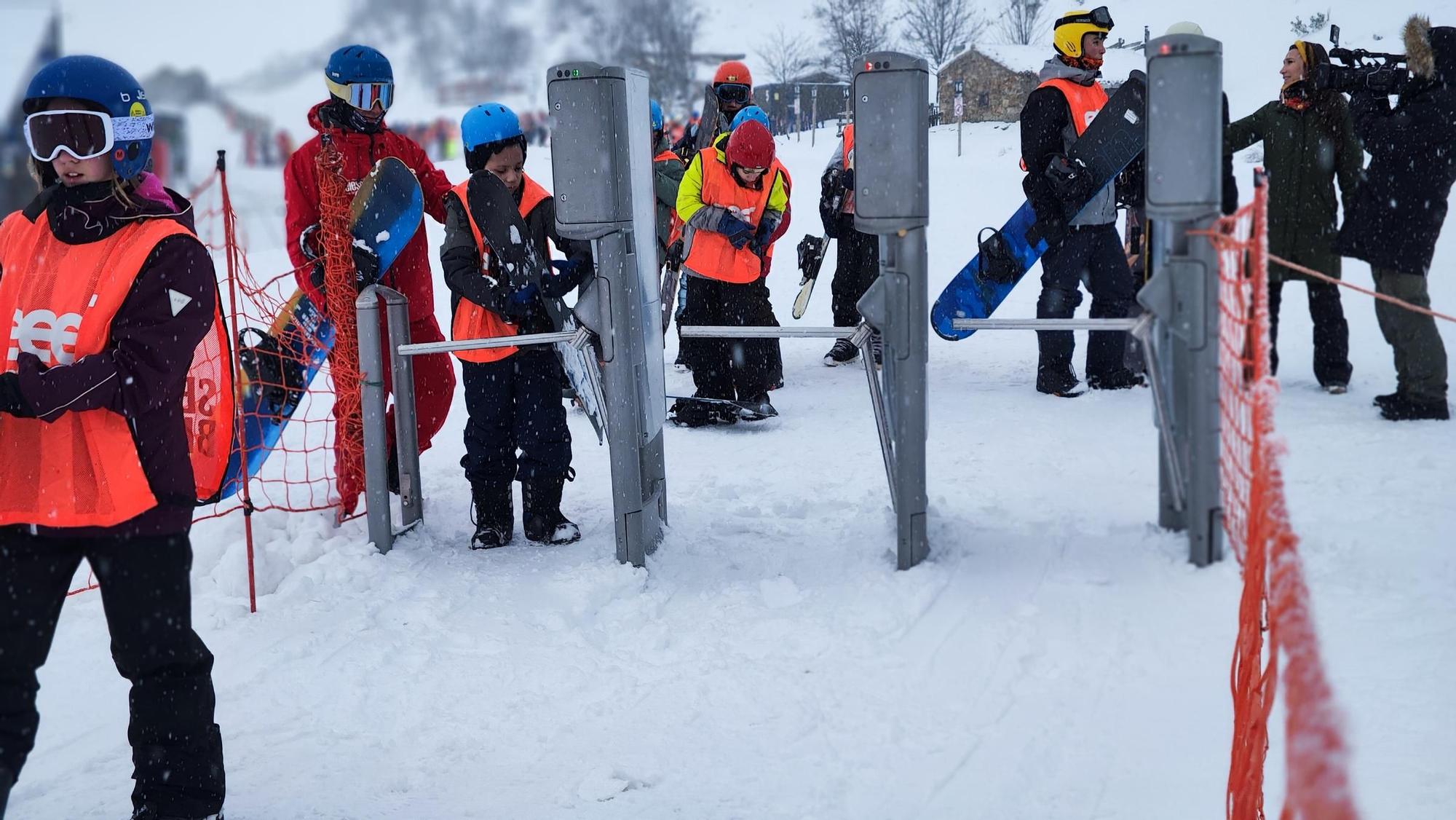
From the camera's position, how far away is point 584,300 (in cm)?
401

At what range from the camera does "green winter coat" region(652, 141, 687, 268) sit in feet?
23.3

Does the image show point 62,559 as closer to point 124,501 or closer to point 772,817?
point 124,501

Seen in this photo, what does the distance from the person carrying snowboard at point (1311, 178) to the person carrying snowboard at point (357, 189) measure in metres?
3.86

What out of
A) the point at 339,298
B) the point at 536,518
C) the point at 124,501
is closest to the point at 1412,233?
the point at 536,518

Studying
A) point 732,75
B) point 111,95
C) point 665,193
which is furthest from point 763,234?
point 111,95

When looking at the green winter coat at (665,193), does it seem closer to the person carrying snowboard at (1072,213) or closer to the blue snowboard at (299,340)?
the person carrying snowboard at (1072,213)

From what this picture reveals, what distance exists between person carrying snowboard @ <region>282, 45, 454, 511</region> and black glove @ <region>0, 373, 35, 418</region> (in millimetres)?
2283

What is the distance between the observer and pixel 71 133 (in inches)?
90.9

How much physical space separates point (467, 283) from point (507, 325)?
230 millimetres

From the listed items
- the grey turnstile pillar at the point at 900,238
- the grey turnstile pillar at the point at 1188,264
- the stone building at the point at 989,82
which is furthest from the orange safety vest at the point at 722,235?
the stone building at the point at 989,82

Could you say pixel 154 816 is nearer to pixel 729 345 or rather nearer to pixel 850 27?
pixel 729 345

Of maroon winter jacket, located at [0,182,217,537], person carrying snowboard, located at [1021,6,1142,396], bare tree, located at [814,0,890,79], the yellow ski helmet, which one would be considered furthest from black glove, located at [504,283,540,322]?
bare tree, located at [814,0,890,79]

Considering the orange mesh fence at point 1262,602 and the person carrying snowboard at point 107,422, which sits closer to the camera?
the orange mesh fence at point 1262,602

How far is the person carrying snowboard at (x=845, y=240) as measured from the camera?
7.21m
